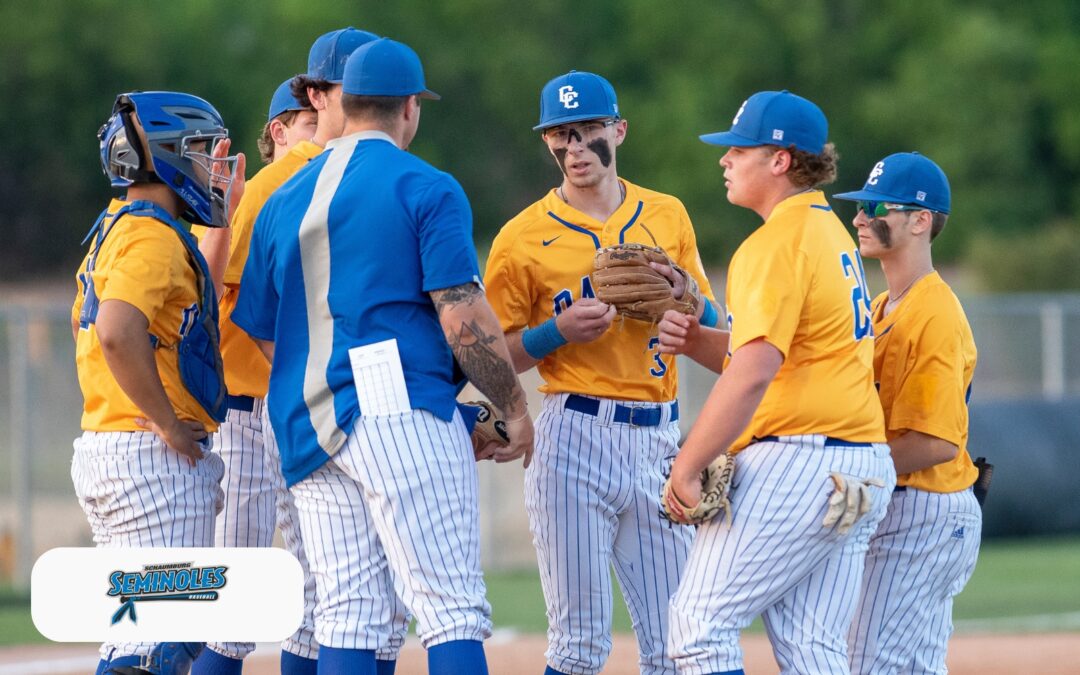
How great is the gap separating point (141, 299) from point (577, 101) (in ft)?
5.84

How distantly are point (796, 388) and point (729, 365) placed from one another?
249 mm

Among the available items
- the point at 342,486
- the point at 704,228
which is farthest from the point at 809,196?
the point at 704,228

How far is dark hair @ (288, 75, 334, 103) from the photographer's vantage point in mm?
5055

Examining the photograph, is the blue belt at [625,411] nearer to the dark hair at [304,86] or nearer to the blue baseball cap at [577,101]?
the blue baseball cap at [577,101]

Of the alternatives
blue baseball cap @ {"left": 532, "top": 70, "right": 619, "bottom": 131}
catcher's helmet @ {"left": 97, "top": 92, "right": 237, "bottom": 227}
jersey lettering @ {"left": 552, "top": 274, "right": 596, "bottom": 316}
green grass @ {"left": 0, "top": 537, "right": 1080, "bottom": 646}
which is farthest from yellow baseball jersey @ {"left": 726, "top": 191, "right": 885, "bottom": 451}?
green grass @ {"left": 0, "top": 537, "right": 1080, "bottom": 646}

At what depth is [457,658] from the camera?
4.22 meters

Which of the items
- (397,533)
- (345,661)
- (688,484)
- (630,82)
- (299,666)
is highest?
(630,82)

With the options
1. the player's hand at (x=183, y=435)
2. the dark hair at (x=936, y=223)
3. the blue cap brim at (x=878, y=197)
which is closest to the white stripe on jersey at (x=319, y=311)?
the player's hand at (x=183, y=435)

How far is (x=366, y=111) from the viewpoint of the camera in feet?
14.8

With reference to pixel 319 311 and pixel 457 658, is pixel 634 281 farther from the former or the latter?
pixel 457 658

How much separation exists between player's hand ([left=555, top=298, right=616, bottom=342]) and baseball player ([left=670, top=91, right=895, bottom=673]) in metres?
0.75

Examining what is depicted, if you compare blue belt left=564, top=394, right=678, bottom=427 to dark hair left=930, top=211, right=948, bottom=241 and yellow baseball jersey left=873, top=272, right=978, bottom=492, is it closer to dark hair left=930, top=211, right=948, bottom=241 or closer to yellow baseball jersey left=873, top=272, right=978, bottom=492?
yellow baseball jersey left=873, top=272, right=978, bottom=492

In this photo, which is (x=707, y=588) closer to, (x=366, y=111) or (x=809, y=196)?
(x=809, y=196)

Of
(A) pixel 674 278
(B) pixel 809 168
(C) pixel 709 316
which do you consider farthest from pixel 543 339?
(B) pixel 809 168
